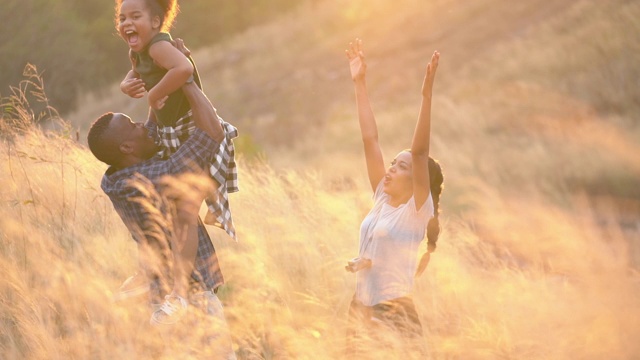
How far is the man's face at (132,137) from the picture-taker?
3576mm

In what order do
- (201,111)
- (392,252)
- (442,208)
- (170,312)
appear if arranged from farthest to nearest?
(442,208), (392,252), (201,111), (170,312)

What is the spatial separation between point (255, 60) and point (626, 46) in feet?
50.0

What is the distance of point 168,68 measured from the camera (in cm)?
366

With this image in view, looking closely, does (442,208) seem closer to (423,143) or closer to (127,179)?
(423,143)

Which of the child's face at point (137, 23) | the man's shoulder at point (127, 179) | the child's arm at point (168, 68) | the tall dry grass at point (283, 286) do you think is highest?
the child's face at point (137, 23)

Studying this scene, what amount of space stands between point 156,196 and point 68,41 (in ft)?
84.2

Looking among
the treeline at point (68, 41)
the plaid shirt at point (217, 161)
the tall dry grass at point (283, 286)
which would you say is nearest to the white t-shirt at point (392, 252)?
the tall dry grass at point (283, 286)

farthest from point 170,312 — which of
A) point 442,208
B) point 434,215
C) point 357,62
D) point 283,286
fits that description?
point 442,208

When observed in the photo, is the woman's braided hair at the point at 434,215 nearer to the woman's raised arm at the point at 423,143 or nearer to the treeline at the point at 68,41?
the woman's raised arm at the point at 423,143

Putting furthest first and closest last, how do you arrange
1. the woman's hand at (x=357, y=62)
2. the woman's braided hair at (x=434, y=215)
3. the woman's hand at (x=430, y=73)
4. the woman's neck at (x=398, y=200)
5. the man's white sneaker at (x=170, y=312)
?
the woman's hand at (x=357, y=62) < the woman's braided hair at (x=434, y=215) < the woman's neck at (x=398, y=200) < the woman's hand at (x=430, y=73) < the man's white sneaker at (x=170, y=312)

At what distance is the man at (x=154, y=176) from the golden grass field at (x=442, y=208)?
0.90 feet

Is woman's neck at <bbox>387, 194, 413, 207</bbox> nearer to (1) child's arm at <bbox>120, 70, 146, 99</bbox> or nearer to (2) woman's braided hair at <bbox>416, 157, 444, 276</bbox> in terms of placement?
(2) woman's braided hair at <bbox>416, 157, 444, 276</bbox>

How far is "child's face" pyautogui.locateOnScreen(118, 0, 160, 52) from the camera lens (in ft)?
12.1

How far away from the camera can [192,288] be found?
3.73 meters
